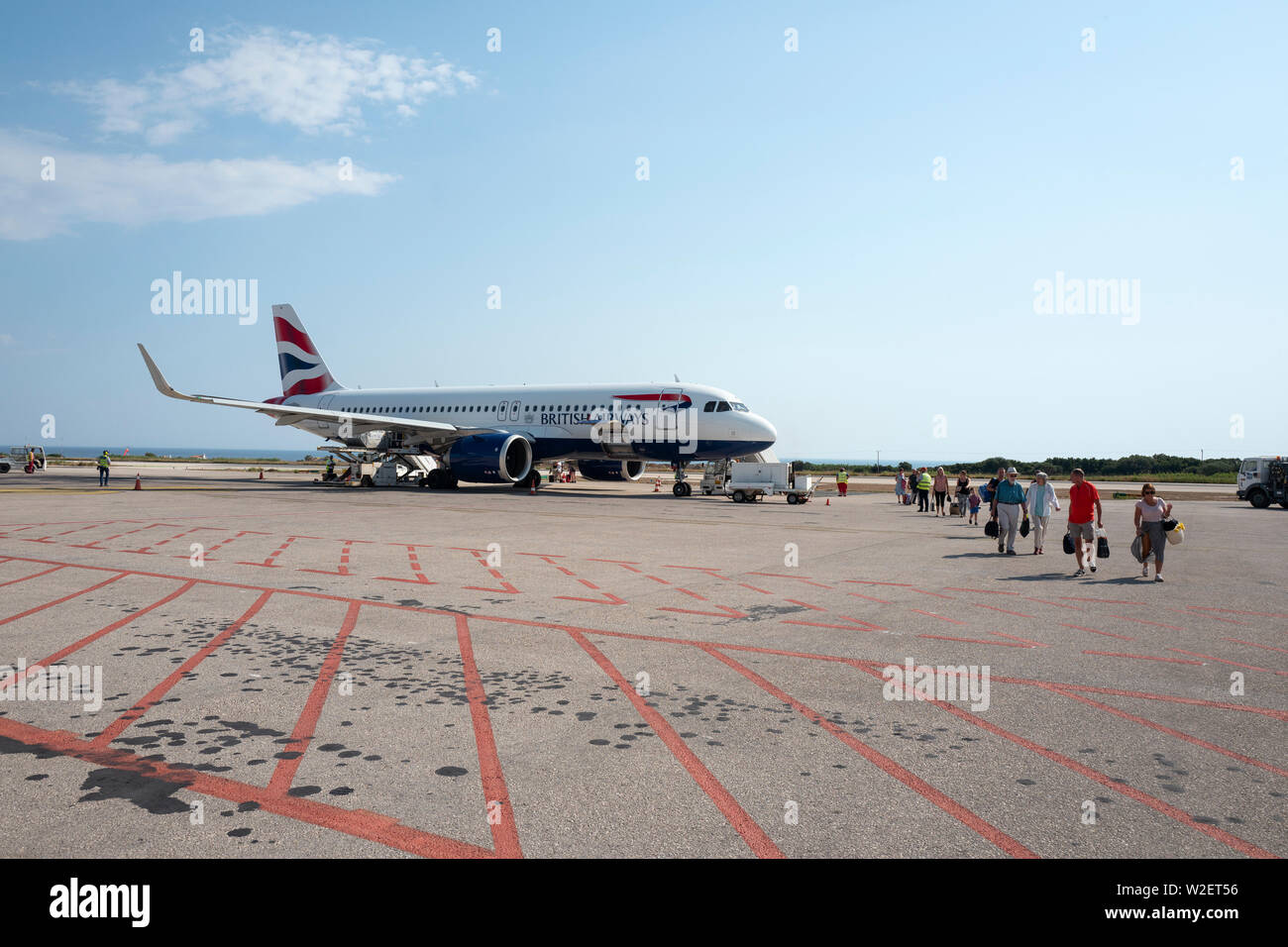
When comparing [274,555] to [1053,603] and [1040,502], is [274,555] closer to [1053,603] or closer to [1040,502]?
[1053,603]

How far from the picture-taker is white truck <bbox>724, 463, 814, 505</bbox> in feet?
110

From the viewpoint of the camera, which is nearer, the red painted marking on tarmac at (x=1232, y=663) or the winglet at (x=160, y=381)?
the red painted marking on tarmac at (x=1232, y=663)

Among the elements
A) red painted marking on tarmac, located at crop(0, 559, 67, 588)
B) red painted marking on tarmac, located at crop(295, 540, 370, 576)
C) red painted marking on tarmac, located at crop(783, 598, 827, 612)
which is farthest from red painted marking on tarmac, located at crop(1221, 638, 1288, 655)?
red painted marking on tarmac, located at crop(0, 559, 67, 588)

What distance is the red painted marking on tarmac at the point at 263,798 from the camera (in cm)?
406

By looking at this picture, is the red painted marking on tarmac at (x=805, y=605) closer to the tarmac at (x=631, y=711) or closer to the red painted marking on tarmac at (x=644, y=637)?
the tarmac at (x=631, y=711)

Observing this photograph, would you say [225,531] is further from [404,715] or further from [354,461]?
[354,461]

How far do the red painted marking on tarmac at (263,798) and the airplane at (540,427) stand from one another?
2740cm

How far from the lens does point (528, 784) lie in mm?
4855

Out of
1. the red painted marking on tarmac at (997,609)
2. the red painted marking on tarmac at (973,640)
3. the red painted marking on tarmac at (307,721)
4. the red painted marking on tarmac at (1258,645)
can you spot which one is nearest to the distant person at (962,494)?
the red painted marking on tarmac at (997,609)

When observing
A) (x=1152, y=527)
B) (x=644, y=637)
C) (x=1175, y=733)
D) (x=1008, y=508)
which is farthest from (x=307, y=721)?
(x=1008, y=508)

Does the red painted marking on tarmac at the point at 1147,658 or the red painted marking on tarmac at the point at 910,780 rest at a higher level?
the red painted marking on tarmac at the point at 910,780

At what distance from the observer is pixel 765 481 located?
33.7m

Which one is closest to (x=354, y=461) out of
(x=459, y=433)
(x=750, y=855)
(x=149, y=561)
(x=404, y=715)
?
(x=459, y=433)

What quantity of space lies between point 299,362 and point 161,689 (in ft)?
135
